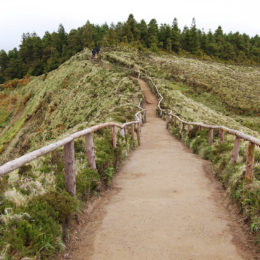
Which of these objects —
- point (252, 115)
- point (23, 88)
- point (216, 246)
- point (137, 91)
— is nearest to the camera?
point (216, 246)

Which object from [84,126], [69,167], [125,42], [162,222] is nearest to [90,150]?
[69,167]

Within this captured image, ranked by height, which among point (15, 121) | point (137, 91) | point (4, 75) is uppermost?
point (4, 75)

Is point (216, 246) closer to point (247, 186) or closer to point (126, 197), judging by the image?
point (247, 186)

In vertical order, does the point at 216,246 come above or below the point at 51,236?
below

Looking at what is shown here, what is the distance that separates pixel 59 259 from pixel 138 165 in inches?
216

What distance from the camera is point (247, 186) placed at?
504cm

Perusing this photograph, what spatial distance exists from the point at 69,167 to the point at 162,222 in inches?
75.0

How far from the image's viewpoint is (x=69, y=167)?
452 cm

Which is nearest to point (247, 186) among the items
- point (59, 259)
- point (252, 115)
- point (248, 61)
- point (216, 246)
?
point (216, 246)

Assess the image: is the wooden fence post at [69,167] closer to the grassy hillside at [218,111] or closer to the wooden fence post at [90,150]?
the wooden fence post at [90,150]

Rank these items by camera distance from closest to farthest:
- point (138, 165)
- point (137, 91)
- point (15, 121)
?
point (138, 165), point (137, 91), point (15, 121)

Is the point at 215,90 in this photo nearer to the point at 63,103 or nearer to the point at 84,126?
the point at 63,103

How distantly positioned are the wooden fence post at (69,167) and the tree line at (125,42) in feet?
240

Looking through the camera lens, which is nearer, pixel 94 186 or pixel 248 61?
pixel 94 186
